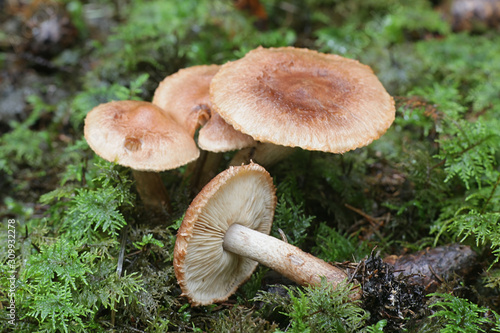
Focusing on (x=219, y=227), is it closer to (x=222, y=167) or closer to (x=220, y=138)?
(x=220, y=138)

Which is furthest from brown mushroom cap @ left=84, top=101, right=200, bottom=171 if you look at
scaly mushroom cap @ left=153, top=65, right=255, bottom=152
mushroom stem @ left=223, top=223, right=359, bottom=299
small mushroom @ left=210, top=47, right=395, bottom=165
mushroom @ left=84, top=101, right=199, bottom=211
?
mushroom stem @ left=223, top=223, right=359, bottom=299

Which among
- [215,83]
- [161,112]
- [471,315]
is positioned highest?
[215,83]

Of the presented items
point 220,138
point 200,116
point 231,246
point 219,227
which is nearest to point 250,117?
point 220,138

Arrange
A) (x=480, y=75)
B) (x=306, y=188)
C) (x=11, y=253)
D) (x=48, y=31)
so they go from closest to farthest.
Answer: (x=11, y=253), (x=306, y=188), (x=480, y=75), (x=48, y=31)

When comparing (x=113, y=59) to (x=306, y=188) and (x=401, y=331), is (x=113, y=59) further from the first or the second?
(x=401, y=331)

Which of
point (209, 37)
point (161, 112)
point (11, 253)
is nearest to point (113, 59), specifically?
point (209, 37)

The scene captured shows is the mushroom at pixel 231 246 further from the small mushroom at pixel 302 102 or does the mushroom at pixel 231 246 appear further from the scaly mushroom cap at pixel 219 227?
the small mushroom at pixel 302 102

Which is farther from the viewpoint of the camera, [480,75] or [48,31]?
[48,31]
